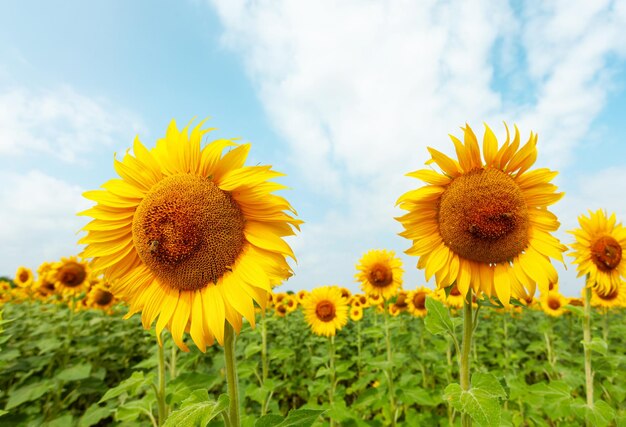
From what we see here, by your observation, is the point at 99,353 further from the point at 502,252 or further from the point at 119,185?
the point at 502,252

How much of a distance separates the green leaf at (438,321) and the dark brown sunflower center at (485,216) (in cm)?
45

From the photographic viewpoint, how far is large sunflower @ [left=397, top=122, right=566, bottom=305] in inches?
103

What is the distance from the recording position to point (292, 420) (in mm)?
1965

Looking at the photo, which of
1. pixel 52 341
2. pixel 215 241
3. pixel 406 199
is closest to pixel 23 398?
pixel 52 341

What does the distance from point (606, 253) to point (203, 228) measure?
17.4ft

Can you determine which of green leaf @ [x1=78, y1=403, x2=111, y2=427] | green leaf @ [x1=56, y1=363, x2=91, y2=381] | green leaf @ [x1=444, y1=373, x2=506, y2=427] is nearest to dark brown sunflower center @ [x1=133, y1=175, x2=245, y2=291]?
green leaf @ [x1=444, y1=373, x2=506, y2=427]

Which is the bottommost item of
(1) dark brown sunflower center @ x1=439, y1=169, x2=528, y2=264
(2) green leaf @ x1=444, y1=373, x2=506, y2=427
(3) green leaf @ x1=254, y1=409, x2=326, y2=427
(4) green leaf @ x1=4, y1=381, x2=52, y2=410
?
(3) green leaf @ x1=254, y1=409, x2=326, y2=427

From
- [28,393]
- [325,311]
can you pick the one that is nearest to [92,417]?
[28,393]

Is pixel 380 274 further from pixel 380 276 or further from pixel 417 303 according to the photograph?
pixel 417 303

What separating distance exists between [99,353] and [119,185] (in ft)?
21.8

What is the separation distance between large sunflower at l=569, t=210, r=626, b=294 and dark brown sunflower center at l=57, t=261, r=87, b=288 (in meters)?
8.84

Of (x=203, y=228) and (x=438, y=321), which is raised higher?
(x=203, y=228)

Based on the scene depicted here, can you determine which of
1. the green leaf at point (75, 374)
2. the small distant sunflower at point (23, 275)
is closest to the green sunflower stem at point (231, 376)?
the green leaf at point (75, 374)

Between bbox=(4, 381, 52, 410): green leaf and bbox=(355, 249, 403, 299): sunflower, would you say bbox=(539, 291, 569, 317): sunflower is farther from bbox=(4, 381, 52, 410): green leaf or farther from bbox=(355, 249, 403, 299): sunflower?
bbox=(4, 381, 52, 410): green leaf
